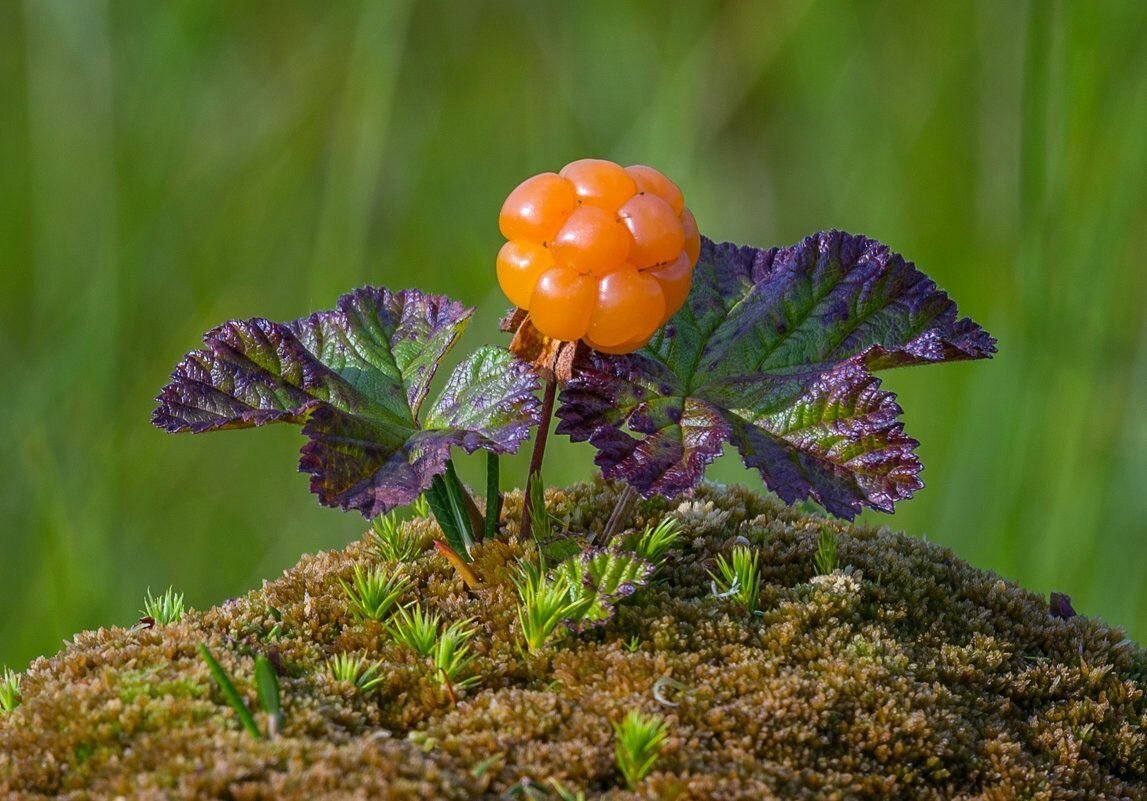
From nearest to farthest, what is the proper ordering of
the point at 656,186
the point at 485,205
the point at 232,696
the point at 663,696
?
1. the point at 232,696
2. the point at 663,696
3. the point at 656,186
4. the point at 485,205

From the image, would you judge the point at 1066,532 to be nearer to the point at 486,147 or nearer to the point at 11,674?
the point at 486,147

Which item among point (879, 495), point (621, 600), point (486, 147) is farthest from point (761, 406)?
point (486, 147)

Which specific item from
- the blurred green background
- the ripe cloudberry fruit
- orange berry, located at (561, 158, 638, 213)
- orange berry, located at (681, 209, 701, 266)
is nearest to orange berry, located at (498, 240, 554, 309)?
the ripe cloudberry fruit

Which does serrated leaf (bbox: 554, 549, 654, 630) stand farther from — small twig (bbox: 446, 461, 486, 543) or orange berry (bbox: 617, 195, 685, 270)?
orange berry (bbox: 617, 195, 685, 270)

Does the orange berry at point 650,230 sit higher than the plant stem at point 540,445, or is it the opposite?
the orange berry at point 650,230

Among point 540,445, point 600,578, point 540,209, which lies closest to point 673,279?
point 540,209

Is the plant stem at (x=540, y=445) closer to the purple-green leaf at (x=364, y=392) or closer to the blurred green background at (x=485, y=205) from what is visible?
the purple-green leaf at (x=364, y=392)

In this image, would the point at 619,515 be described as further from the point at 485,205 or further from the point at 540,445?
the point at 485,205

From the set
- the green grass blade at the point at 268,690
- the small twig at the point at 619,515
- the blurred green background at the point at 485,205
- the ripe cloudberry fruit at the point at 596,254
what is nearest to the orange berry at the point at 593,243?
the ripe cloudberry fruit at the point at 596,254
